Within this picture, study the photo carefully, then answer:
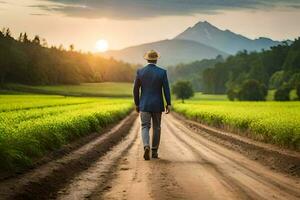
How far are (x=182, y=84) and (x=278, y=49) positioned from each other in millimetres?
54461

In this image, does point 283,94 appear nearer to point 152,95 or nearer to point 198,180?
point 152,95

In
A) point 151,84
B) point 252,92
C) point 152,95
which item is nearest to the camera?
point 152,95

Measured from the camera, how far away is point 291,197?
8.46m

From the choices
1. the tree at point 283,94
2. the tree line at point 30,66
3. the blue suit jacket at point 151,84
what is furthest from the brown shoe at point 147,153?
the tree line at point 30,66

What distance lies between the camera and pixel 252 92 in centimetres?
14875

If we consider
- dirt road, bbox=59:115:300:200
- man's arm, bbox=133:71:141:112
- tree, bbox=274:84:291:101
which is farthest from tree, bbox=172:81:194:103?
dirt road, bbox=59:115:300:200

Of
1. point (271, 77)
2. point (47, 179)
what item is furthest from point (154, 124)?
point (271, 77)

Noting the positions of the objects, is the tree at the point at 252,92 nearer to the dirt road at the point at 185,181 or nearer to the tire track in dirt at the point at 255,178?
the tire track in dirt at the point at 255,178

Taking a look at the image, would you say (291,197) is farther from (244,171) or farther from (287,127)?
(287,127)

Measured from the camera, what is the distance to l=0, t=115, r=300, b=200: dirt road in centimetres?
848

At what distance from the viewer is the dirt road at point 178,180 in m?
8.48

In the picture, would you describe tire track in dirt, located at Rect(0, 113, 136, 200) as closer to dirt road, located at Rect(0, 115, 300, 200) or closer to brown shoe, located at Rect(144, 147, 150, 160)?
dirt road, located at Rect(0, 115, 300, 200)

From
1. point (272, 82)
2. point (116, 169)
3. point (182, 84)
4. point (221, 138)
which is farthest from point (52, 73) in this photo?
point (116, 169)

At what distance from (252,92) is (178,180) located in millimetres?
141780
